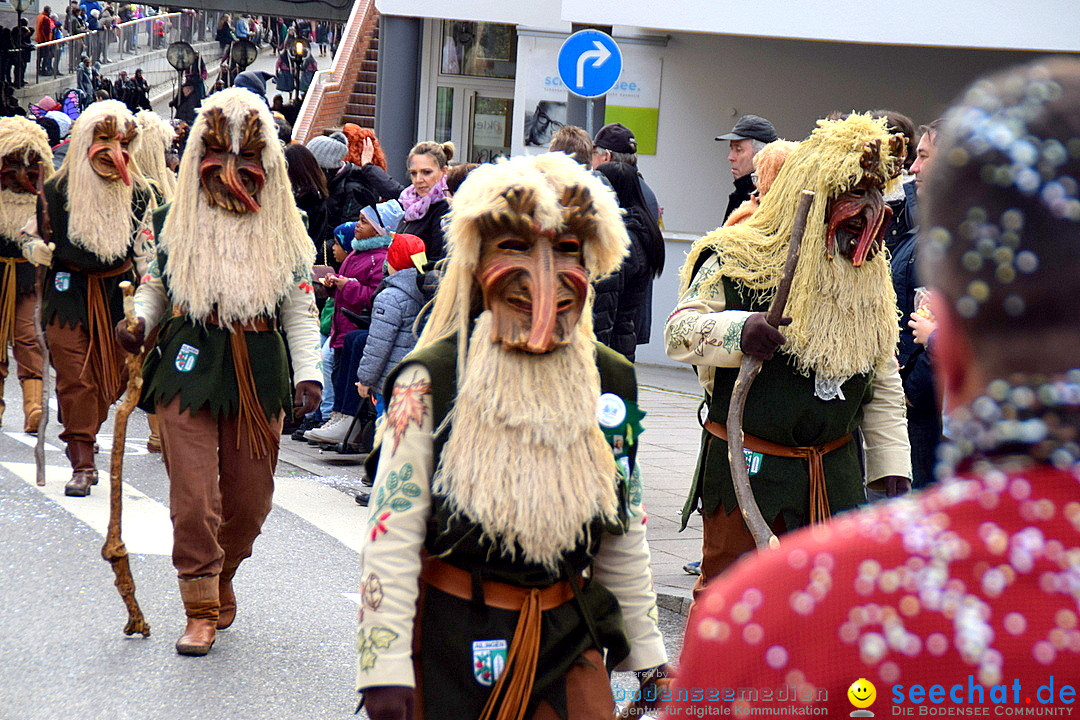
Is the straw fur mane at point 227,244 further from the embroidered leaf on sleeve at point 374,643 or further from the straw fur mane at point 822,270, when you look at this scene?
the embroidered leaf on sleeve at point 374,643

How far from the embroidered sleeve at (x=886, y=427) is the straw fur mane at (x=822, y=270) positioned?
0.09m

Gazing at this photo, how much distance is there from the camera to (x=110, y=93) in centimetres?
2714

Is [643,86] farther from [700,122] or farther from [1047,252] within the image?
[1047,252]

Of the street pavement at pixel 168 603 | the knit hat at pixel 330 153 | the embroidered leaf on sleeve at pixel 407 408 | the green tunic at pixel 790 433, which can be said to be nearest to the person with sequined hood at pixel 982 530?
the embroidered leaf on sleeve at pixel 407 408

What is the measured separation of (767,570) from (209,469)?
400cm

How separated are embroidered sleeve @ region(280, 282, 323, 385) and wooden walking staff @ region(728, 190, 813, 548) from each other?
1.74 metres

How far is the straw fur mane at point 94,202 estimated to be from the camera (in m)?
7.46

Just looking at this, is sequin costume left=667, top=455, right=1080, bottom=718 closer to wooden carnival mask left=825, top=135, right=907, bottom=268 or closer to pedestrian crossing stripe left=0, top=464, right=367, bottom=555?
wooden carnival mask left=825, top=135, right=907, bottom=268

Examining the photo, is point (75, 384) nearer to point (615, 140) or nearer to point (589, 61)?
point (615, 140)

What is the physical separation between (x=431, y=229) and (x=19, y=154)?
3575 mm

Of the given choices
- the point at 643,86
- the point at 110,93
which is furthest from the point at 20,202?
the point at 110,93

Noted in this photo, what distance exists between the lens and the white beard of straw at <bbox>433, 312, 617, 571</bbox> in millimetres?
2643

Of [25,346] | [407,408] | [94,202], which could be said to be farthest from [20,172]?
[407,408]

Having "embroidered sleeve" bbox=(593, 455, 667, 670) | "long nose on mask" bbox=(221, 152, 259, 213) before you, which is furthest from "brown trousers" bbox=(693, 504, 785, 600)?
"long nose on mask" bbox=(221, 152, 259, 213)
